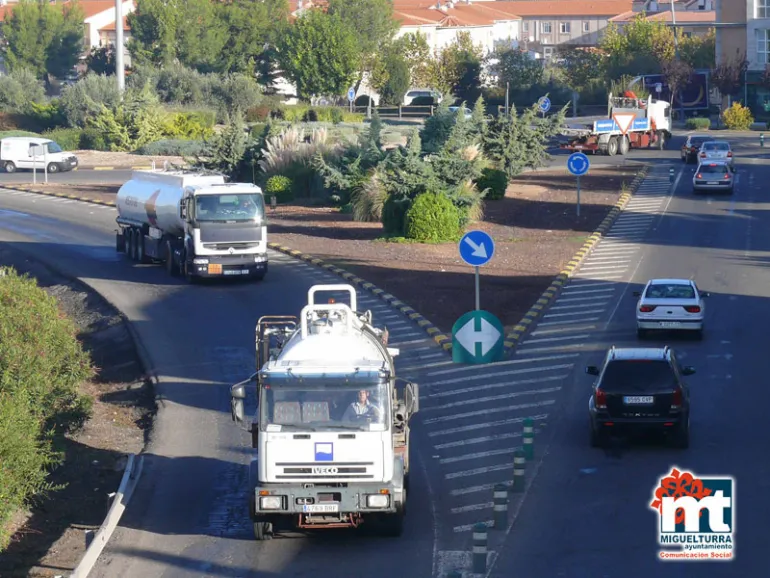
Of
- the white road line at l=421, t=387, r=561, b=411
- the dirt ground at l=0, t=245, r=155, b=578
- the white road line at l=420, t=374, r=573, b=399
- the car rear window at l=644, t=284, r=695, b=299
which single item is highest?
the car rear window at l=644, t=284, r=695, b=299

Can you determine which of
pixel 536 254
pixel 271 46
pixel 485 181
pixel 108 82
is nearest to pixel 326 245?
pixel 536 254

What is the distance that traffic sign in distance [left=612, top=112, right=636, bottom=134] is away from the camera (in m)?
63.6

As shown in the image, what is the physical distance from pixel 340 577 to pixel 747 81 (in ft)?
269

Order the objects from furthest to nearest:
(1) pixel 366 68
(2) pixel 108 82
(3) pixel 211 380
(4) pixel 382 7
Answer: (4) pixel 382 7 → (1) pixel 366 68 → (2) pixel 108 82 → (3) pixel 211 380

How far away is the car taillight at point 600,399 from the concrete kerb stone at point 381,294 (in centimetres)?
680

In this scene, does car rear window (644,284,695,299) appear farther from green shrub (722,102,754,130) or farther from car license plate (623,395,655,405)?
green shrub (722,102,754,130)

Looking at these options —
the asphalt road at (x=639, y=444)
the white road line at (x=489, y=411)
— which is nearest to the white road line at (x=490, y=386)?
the asphalt road at (x=639, y=444)

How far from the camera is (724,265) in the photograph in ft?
111

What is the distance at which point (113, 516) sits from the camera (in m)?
14.5

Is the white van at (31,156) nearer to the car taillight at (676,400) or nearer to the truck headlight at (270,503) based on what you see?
the car taillight at (676,400)

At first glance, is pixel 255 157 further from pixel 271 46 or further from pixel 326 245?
pixel 271 46

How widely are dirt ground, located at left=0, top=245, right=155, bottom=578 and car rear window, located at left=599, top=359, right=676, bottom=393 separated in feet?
24.7

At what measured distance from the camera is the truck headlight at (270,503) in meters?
13.1

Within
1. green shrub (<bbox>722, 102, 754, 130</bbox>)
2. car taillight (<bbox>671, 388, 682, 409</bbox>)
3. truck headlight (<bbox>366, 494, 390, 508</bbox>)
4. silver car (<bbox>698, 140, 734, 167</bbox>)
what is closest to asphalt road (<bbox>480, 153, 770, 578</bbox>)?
car taillight (<bbox>671, 388, 682, 409</bbox>)
